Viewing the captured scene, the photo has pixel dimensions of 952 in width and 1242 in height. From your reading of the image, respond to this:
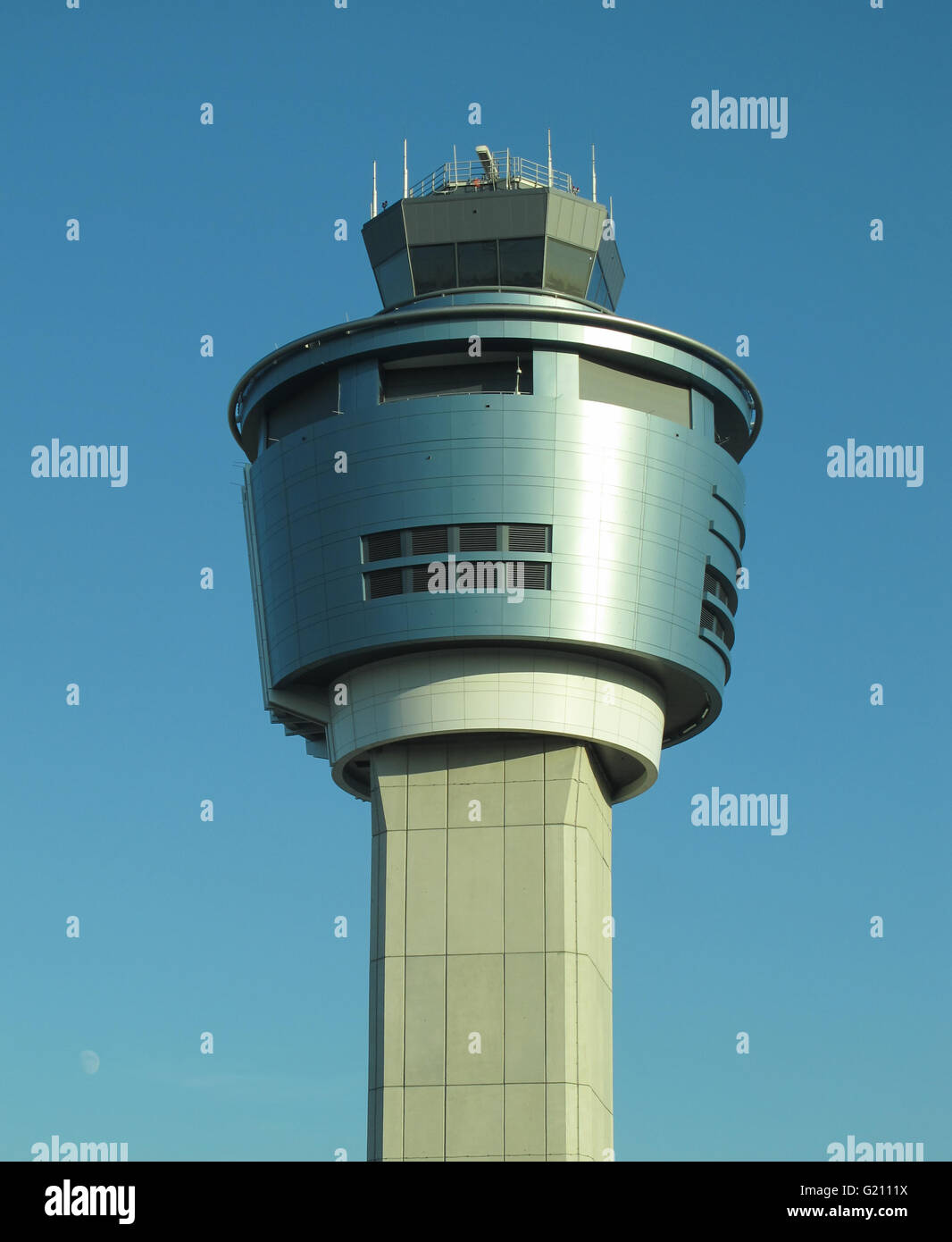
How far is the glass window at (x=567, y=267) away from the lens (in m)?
61.9

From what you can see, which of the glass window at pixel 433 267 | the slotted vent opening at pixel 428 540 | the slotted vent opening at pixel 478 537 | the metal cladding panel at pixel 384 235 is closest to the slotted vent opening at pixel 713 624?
the slotted vent opening at pixel 478 537

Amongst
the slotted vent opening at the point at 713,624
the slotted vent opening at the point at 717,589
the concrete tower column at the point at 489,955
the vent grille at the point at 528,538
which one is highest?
the vent grille at the point at 528,538

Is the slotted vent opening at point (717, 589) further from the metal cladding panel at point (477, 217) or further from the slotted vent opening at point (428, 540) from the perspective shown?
the metal cladding panel at point (477, 217)

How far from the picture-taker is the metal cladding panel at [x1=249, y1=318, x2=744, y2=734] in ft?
183

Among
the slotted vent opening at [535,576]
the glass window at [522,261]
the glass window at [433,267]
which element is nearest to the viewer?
the slotted vent opening at [535,576]

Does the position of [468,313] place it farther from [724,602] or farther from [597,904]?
[597,904]

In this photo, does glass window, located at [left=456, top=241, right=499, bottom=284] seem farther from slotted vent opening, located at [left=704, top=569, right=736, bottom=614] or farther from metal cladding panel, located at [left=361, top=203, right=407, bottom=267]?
slotted vent opening, located at [left=704, top=569, right=736, bottom=614]

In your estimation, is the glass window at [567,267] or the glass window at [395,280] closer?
the glass window at [567,267]

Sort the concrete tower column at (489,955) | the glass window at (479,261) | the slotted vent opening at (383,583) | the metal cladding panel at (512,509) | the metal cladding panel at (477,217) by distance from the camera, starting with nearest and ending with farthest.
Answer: the concrete tower column at (489,955)
the metal cladding panel at (512,509)
the slotted vent opening at (383,583)
the metal cladding panel at (477,217)
the glass window at (479,261)

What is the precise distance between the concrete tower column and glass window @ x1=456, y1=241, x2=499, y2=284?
15552 mm

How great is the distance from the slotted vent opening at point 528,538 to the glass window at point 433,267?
33.9ft

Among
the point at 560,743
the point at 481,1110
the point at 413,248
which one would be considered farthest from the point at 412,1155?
the point at 413,248

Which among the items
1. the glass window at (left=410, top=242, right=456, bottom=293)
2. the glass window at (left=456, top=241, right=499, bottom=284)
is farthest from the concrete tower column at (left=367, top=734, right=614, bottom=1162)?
the glass window at (left=456, top=241, right=499, bottom=284)
